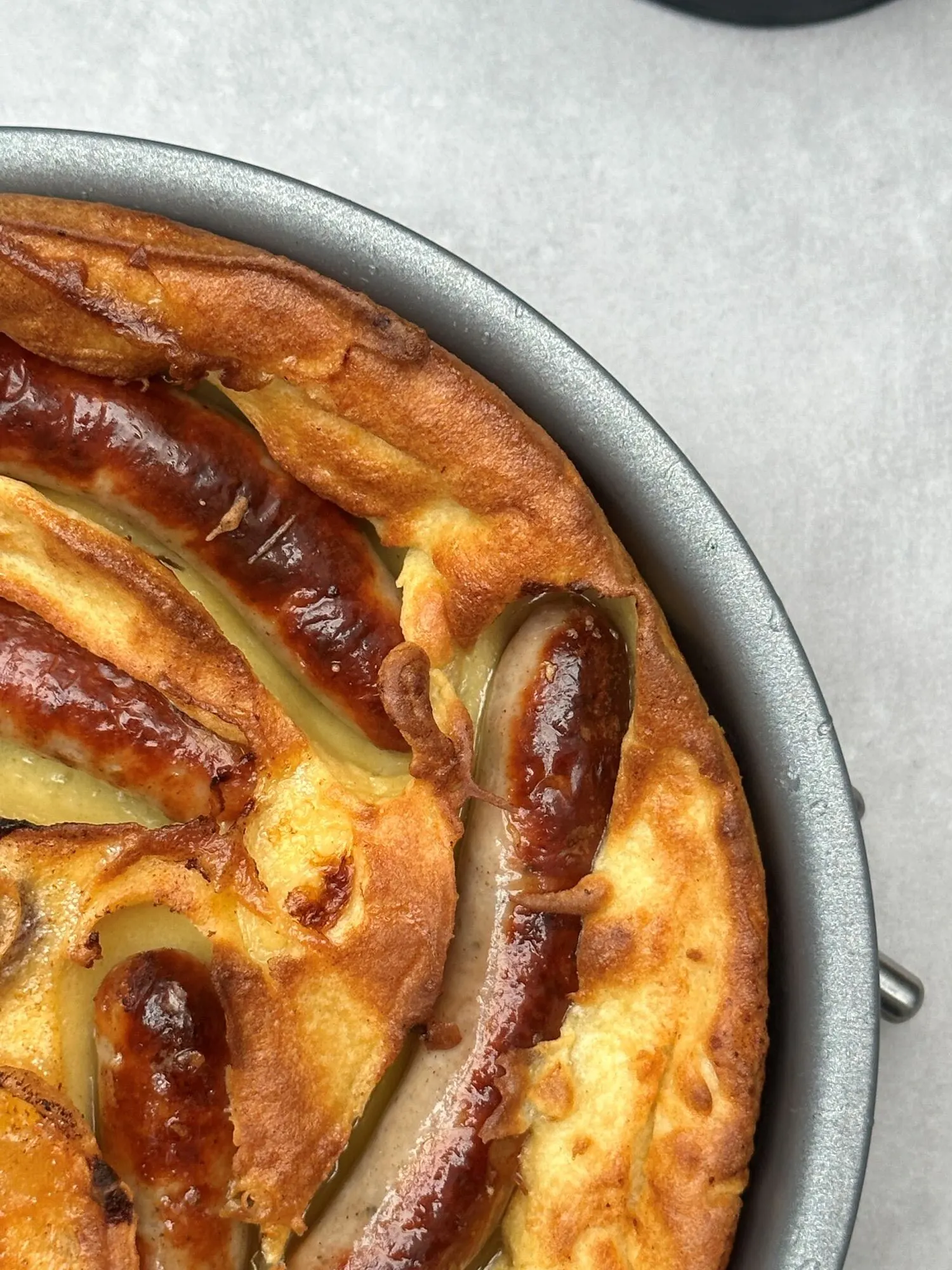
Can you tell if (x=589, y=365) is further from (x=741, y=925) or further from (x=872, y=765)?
(x=872, y=765)

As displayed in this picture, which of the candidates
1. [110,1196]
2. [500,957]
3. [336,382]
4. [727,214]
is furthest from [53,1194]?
[727,214]

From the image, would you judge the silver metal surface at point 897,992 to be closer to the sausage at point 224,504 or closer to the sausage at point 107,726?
the sausage at point 224,504

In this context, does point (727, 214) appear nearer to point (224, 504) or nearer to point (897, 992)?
point (224, 504)

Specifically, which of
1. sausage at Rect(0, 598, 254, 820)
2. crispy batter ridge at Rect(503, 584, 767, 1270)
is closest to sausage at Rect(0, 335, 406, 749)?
sausage at Rect(0, 598, 254, 820)

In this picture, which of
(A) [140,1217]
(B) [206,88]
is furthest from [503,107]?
(A) [140,1217]

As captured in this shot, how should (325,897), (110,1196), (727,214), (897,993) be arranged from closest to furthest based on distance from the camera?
1. (110,1196)
2. (325,897)
3. (897,993)
4. (727,214)
